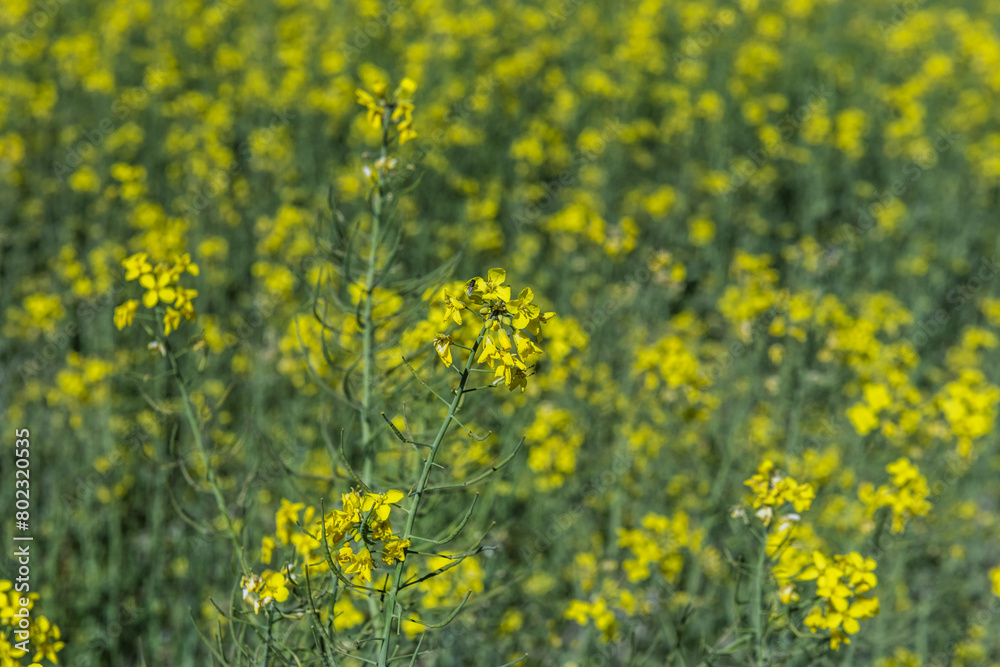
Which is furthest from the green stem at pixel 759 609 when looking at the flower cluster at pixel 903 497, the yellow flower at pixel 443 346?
the yellow flower at pixel 443 346

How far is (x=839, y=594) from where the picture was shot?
2309 mm

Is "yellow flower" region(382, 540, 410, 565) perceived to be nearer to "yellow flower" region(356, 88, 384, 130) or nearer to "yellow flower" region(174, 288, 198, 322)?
"yellow flower" region(174, 288, 198, 322)

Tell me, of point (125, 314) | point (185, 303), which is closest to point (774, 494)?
point (185, 303)

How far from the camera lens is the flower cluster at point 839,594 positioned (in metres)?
2.30

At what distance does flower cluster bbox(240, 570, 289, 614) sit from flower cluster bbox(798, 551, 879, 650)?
1578 millimetres

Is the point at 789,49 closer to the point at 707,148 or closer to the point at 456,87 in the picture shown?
the point at 707,148

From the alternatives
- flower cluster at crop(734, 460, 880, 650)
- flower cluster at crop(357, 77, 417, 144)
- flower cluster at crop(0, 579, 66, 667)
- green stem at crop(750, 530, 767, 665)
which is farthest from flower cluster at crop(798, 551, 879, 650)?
flower cluster at crop(0, 579, 66, 667)

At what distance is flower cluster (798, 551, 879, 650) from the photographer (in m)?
2.30

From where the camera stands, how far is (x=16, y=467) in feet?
14.3

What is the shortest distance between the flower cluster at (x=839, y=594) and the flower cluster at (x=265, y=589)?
158cm

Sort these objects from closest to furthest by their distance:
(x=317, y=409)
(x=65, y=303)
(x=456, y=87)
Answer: (x=317, y=409)
(x=65, y=303)
(x=456, y=87)

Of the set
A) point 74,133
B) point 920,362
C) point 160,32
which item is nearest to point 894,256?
point 920,362

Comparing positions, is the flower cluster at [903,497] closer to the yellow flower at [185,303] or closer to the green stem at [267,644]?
the green stem at [267,644]

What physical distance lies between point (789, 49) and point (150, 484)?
10.0 metres
